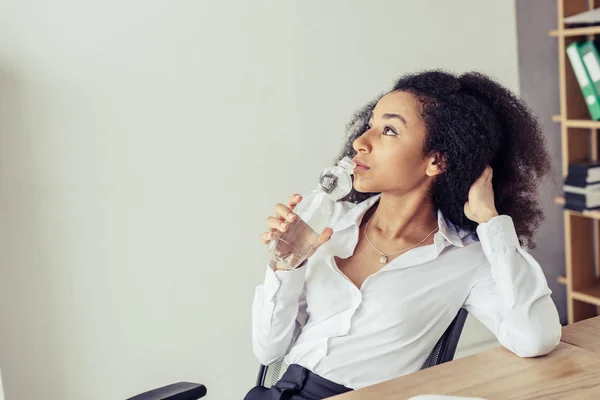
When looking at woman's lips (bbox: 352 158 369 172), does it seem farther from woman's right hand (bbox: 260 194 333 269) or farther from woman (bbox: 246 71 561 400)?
woman's right hand (bbox: 260 194 333 269)

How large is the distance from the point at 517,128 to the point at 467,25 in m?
1.42

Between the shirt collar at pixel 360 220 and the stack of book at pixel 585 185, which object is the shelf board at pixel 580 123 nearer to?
the stack of book at pixel 585 185

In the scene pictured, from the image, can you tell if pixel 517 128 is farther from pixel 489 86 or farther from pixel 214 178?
pixel 214 178

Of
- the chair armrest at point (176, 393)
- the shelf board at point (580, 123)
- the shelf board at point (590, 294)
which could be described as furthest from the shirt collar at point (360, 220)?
the shelf board at point (590, 294)

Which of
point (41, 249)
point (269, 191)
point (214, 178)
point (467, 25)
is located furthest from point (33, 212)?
point (467, 25)

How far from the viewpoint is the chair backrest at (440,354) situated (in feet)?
5.32

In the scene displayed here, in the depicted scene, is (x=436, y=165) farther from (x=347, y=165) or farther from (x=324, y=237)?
(x=324, y=237)

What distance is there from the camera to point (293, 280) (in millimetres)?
1678

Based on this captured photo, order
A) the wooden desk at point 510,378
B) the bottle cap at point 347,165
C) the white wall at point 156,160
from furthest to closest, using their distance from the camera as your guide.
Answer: the white wall at point 156,160, the bottle cap at point 347,165, the wooden desk at point 510,378

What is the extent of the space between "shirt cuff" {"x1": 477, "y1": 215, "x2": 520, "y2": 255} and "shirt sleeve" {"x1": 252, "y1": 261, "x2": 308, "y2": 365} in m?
0.40

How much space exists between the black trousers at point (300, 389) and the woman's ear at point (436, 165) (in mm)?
521

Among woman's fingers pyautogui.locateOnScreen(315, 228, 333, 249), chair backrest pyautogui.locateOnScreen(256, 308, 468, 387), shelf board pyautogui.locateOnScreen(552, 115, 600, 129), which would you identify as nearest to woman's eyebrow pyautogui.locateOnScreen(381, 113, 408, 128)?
woman's fingers pyautogui.locateOnScreen(315, 228, 333, 249)

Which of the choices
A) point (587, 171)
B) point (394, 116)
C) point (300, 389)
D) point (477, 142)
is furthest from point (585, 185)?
point (300, 389)

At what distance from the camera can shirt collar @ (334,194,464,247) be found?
174 centimetres
